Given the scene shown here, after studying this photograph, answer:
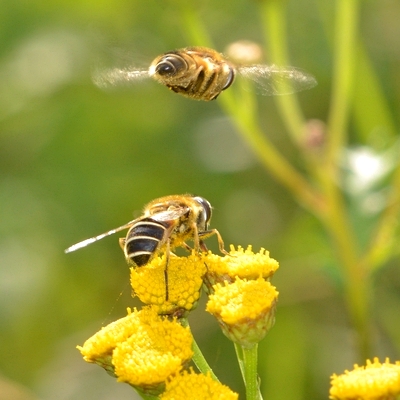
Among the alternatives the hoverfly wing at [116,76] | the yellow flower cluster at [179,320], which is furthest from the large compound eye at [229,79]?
the yellow flower cluster at [179,320]

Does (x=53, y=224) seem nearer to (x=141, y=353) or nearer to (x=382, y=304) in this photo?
(x=382, y=304)

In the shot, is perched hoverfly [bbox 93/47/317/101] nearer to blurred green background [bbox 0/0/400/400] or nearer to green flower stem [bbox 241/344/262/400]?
green flower stem [bbox 241/344/262/400]

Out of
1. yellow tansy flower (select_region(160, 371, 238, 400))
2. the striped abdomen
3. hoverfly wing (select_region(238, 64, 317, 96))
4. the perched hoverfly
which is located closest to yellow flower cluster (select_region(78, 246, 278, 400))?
yellow tansy flower (select_region(160, 371, 238, 400))

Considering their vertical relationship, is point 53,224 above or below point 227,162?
below

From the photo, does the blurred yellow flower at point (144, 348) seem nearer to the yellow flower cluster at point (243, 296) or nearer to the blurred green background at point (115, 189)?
the yellow flower cluster at point (243, 296)

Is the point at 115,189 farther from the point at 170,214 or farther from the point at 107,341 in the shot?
the point at 107,341

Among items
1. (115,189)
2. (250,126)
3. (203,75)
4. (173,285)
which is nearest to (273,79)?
(203,75)

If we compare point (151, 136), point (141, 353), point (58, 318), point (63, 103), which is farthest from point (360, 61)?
point (141, 353)
